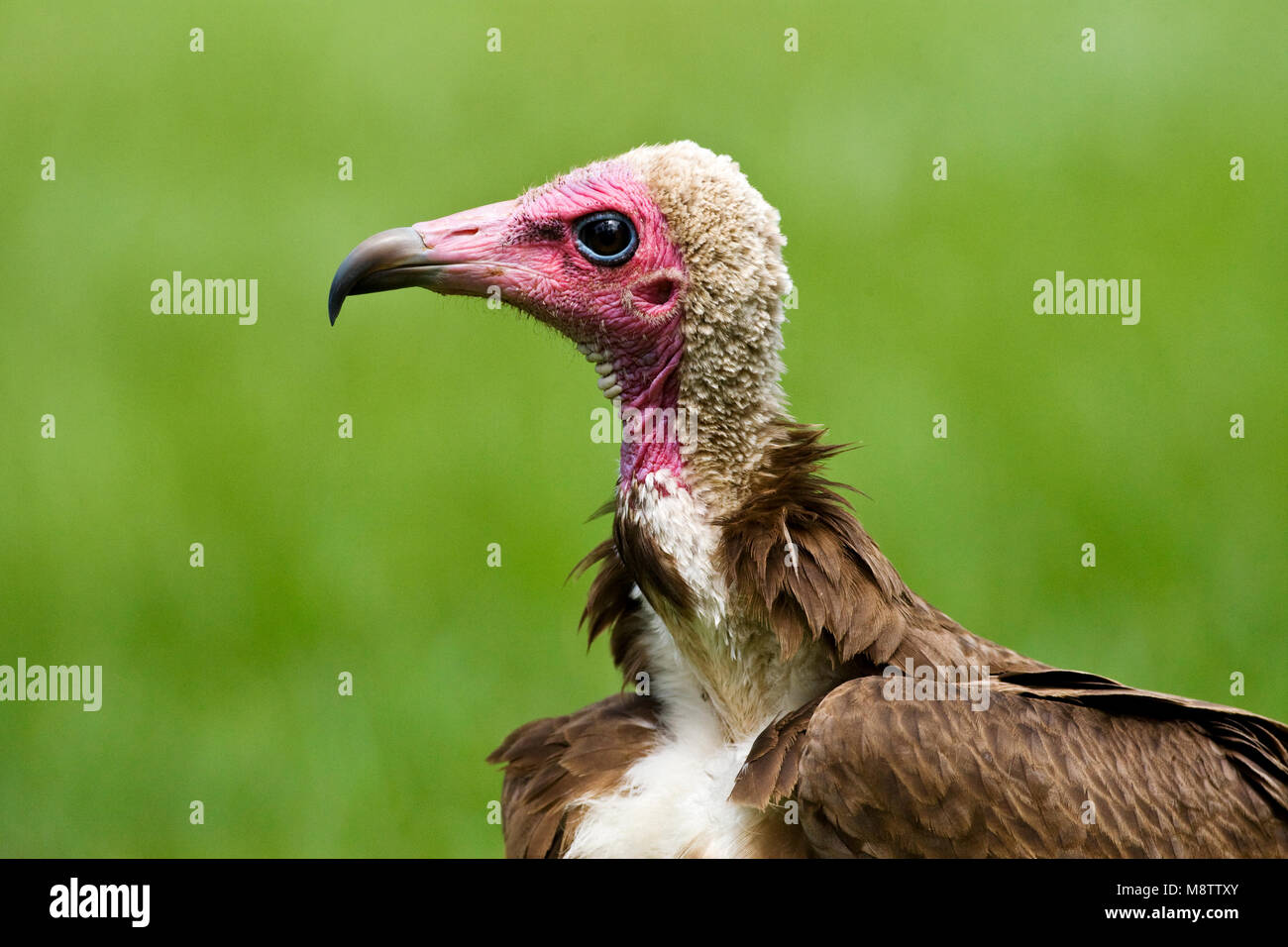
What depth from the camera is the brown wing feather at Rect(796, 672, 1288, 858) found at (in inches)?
170

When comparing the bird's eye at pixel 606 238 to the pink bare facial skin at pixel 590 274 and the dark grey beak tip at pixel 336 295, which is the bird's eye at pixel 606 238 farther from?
the dark grey beak tip at pixel 336 295

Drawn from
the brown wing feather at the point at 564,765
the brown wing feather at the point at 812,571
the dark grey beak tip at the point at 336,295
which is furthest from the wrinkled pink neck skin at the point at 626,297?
the brown wing feather at the point at 564,765

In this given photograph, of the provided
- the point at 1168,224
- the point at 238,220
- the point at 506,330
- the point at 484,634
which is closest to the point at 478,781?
the point at 484,634

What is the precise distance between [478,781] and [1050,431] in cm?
514

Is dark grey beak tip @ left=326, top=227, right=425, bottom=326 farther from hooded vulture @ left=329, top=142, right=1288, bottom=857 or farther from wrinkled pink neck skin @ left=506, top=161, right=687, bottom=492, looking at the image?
wrinkled pink neck skin @ left=506, top=161, right=687, bottom=492

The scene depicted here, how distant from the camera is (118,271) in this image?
13.0m

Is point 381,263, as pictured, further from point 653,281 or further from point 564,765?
point 564,765

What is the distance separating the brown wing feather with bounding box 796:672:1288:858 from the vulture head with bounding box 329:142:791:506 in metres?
0.87

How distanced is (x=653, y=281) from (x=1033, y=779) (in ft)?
6.11

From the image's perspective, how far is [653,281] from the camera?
4785 millimetres

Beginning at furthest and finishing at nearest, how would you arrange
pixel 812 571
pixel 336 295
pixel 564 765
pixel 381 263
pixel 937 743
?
pixel 564 765 → pixel 336 295 → pixel 381 263 → pixel 812 571 → pixel 937 743

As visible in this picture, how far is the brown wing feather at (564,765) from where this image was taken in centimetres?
518

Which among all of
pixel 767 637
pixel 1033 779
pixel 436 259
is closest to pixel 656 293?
pixel 436 259

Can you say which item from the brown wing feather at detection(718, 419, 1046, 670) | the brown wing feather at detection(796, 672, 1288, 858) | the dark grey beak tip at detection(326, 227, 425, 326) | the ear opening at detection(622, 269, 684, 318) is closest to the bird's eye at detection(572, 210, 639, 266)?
the ear opening at detection(622, 269, 684, 318)
